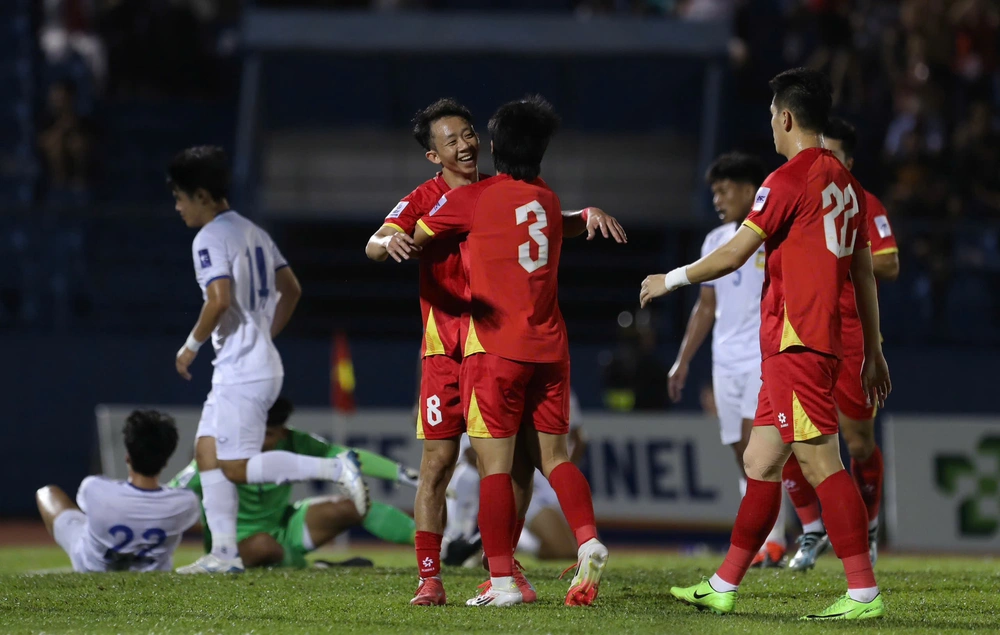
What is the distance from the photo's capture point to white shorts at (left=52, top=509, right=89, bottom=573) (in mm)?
8438

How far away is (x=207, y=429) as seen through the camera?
25.8 ft

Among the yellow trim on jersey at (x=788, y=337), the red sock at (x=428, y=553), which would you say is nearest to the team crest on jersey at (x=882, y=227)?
the yellow trim on jersey at (x=788, y=337)

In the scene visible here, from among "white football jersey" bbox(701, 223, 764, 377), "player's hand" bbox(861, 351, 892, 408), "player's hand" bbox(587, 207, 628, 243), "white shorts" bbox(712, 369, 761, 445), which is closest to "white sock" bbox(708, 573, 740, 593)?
"player's hand" bbox(861, 351, 892, 408)

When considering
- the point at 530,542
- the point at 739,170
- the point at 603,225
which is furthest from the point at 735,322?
the point at 530,542

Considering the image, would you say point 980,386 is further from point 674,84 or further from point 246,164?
point 246,164

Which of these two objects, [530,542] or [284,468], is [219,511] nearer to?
[284,468]

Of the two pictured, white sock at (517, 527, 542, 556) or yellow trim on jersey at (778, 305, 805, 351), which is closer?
yellow trim on jersey at (778, 305, 805, 351)

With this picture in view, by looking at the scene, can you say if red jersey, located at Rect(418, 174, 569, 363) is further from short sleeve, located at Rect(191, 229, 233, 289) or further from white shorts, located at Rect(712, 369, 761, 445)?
white shorts, located at Rect(712, 369, 761, 445)

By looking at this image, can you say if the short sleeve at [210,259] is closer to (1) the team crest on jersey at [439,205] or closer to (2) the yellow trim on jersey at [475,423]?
(1) the team crest on jersey at [439,205]

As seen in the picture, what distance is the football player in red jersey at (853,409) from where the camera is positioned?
23.5 ft

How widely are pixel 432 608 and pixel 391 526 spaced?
9.52 feet

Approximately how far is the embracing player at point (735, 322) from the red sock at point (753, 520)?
8.06 ft

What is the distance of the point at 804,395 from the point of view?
5.54 metres

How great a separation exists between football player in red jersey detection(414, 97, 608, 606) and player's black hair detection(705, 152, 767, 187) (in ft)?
8.47
